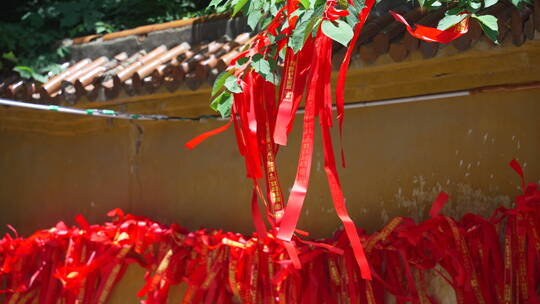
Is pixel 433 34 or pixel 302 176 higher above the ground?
pixel 433 34

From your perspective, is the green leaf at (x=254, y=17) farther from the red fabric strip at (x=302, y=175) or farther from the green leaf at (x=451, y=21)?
the green leaf at (x=451, y=21)

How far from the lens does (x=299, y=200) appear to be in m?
2.34

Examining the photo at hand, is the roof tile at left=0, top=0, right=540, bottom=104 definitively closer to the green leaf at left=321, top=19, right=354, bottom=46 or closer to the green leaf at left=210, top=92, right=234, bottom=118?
the green leaf at left=210, top=92, right=234, bottom=118

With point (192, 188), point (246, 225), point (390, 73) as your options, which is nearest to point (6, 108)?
point (192, 188)

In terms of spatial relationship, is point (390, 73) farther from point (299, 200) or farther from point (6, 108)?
point (6, 108)

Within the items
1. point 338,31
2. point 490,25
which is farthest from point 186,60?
point 490,25

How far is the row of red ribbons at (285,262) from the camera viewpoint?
3.28 metres

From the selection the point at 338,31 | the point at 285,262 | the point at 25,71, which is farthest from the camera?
the point at 25,71

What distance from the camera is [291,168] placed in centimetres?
418

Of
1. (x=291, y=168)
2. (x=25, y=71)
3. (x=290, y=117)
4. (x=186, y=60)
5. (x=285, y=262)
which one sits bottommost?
(x=285, y=262)

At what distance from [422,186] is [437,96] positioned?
450 millimetres

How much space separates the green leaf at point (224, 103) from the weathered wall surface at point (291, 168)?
1187 mm

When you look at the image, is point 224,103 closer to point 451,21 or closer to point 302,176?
point 302,176

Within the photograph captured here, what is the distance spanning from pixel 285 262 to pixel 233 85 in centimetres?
109
